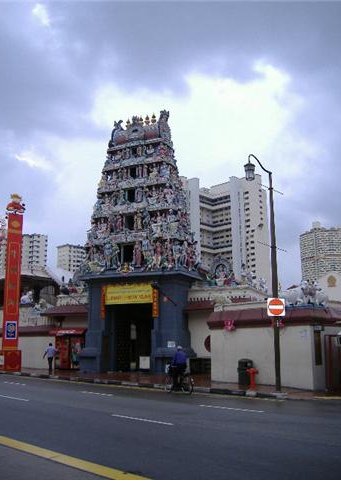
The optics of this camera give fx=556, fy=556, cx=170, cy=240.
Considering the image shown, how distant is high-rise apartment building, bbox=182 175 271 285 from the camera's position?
6894 cm

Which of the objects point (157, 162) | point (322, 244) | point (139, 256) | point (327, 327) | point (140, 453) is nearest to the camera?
point (140, 453)

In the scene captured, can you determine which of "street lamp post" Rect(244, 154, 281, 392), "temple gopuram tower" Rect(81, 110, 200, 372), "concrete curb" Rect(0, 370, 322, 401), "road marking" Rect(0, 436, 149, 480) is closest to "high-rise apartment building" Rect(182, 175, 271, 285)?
"temple gopuram tower" Rect(81, 110, 200, 372)

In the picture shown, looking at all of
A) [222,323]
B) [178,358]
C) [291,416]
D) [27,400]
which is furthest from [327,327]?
[27,400]

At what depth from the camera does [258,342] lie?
25359 mm

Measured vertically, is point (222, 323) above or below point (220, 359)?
above

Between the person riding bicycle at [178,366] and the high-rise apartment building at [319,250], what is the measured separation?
4776cm

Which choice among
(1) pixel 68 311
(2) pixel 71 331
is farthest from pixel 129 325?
(1) pixel 68 311

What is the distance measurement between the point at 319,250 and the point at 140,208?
42294 mm

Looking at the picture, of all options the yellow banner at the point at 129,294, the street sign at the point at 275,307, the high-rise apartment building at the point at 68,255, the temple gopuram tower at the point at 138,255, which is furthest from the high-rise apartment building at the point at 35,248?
the street sign at the point at 275,307

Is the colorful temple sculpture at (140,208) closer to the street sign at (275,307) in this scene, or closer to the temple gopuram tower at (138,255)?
A: the temple gopuram tower at (138,255)

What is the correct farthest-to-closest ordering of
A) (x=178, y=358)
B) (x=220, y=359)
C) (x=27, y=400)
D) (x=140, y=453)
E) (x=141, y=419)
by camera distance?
(x=220, y=359), (x=178, y=358), (x=27, y=400), (x=141, y=419), (x=140, y=453)

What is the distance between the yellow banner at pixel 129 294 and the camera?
3359 cm

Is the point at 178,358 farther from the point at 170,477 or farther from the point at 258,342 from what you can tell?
the point at 170,477

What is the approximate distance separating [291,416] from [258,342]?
1163cm
